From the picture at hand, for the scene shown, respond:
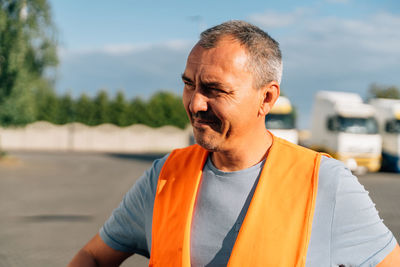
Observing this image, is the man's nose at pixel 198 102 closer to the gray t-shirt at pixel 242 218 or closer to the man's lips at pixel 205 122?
the man's lips at pixel 205 122

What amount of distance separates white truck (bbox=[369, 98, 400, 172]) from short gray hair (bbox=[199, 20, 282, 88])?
65.7ft

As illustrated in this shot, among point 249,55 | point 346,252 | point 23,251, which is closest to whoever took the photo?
point 346,252

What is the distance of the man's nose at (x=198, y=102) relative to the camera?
1652mm

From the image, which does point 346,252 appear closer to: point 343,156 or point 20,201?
point 20,201

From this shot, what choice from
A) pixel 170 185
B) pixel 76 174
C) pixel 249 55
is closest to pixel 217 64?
pixel 249 55

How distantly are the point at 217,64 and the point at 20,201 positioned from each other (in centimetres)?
1034

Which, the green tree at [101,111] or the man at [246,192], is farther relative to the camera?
the green tree at [101,111]

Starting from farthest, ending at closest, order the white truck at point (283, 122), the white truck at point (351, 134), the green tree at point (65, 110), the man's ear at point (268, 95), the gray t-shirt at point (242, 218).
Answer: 1. the green tree at point (65, 110)
2. the white truck at point (283, 122)
3. the white truck at point (351, 134)
4. the man's ear at point (268, 95)
5. the gray t-shirt at point (242, 218)

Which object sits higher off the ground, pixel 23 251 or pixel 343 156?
pixel 23 251

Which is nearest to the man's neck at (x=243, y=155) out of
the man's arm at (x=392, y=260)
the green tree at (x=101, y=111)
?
the man's arm at (x=392, y=260)

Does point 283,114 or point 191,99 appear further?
point 283,114

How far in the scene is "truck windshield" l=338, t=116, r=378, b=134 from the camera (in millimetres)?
18844

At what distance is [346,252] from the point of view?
5.08ft

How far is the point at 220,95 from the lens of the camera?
1651 mm
